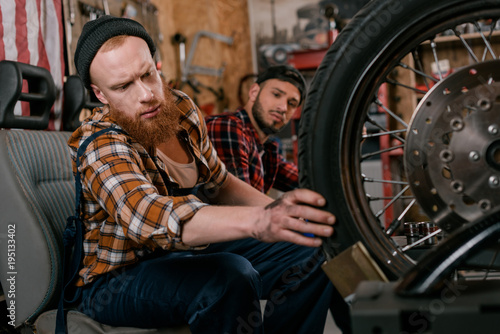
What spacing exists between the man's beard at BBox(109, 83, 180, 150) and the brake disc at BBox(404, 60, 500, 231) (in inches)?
23.8

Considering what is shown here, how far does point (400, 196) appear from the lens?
0.99 meters

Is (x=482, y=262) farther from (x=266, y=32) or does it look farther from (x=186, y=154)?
(x=266, y=32)

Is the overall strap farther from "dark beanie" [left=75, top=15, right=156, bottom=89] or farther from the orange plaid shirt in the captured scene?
"dark beanie" [left=75, top=15, right=156, bottom=89]

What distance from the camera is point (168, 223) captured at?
91 centimetres

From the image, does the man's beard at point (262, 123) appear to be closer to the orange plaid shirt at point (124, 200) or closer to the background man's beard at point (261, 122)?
the background man's beard at point (261, 122)

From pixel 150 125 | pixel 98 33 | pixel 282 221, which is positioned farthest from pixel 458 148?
pixel 98 33

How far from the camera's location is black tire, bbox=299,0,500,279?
785 mm

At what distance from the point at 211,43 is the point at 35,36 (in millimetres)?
2304

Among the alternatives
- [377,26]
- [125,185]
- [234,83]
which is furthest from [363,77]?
[234,83]

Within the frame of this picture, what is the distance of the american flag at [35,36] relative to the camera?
1.93 m

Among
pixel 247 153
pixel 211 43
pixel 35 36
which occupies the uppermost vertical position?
pixel 211 43

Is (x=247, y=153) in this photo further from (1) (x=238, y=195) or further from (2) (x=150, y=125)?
(2) (x=150, y=125)

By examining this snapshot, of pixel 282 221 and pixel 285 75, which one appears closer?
pixel 282 221

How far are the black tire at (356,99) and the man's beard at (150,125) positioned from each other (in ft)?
1.65
